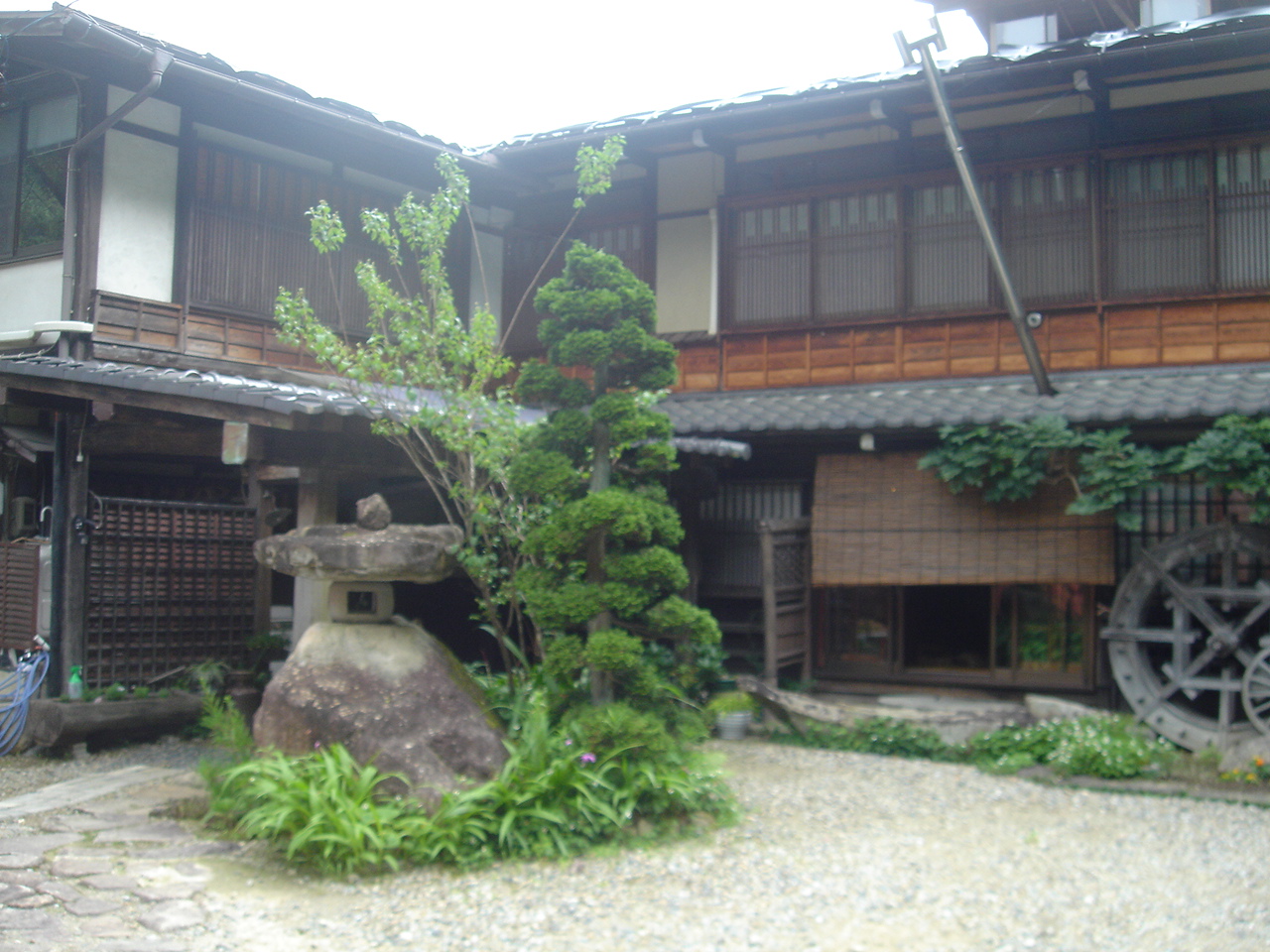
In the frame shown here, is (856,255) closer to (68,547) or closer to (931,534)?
(931,534)

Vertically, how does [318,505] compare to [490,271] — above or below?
below

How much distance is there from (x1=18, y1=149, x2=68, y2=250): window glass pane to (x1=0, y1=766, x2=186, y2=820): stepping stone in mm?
5313

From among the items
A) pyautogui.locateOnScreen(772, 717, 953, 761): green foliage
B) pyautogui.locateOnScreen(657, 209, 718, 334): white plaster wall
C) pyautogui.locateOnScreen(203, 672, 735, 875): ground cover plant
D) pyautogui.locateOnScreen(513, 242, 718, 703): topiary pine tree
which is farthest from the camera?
pyautogui.locateOnScreen(657, 209, 718, 334): white plaster wall

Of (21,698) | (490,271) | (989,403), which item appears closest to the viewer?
(21,698)

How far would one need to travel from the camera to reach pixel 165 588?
9.71 meters

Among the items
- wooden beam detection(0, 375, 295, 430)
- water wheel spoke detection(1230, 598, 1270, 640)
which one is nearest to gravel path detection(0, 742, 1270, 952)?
water wheel spoke detection(1230, 598, 1270, 640)

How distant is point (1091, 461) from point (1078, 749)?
220 centimetres

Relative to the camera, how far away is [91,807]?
7004 millimetres

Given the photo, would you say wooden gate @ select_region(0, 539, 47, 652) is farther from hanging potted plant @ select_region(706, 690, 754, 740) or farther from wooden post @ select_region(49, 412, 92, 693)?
hanging potted plant @ select_region(706, 690, 754, 740)

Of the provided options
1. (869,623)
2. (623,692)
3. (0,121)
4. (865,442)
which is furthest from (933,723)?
(0,121)

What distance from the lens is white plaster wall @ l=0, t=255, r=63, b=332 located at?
402 inches

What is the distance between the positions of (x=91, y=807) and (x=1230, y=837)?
7.20 m

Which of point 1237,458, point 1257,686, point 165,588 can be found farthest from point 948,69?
point 165,588

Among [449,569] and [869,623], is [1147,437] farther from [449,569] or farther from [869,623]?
[449,569]
